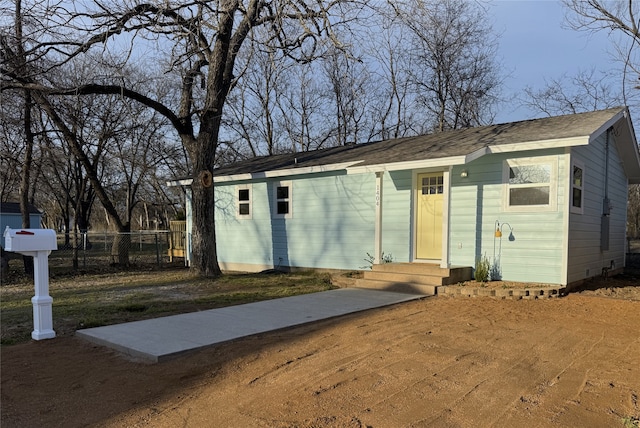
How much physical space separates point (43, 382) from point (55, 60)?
39.0ft

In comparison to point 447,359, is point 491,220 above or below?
above

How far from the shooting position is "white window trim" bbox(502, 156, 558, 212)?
827 cm

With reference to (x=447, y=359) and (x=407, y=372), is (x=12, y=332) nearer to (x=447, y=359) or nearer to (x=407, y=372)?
(x=407, y=372)

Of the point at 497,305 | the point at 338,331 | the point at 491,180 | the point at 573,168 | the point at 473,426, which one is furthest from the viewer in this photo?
the point at 491,180

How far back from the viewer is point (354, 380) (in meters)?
3.80

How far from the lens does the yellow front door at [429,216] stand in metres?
9.76

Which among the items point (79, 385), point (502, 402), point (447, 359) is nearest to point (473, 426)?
point (502, 402)

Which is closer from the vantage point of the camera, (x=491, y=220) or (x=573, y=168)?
(x=573, y=168)

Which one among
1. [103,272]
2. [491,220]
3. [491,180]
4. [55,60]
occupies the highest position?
[55,60]

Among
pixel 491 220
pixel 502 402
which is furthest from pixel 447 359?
pixel 491 220

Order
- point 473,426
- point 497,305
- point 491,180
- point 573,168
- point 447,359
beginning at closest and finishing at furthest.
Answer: point 473,426 < point 447,359 < point 497,305 < point 573,168 < point 491,180

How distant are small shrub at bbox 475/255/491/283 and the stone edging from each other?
2.73 ft

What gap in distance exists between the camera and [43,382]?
3.97m

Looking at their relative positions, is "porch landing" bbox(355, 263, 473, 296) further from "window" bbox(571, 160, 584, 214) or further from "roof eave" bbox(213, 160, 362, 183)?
"roof eave" bbox(213, 160, 362, 183)
